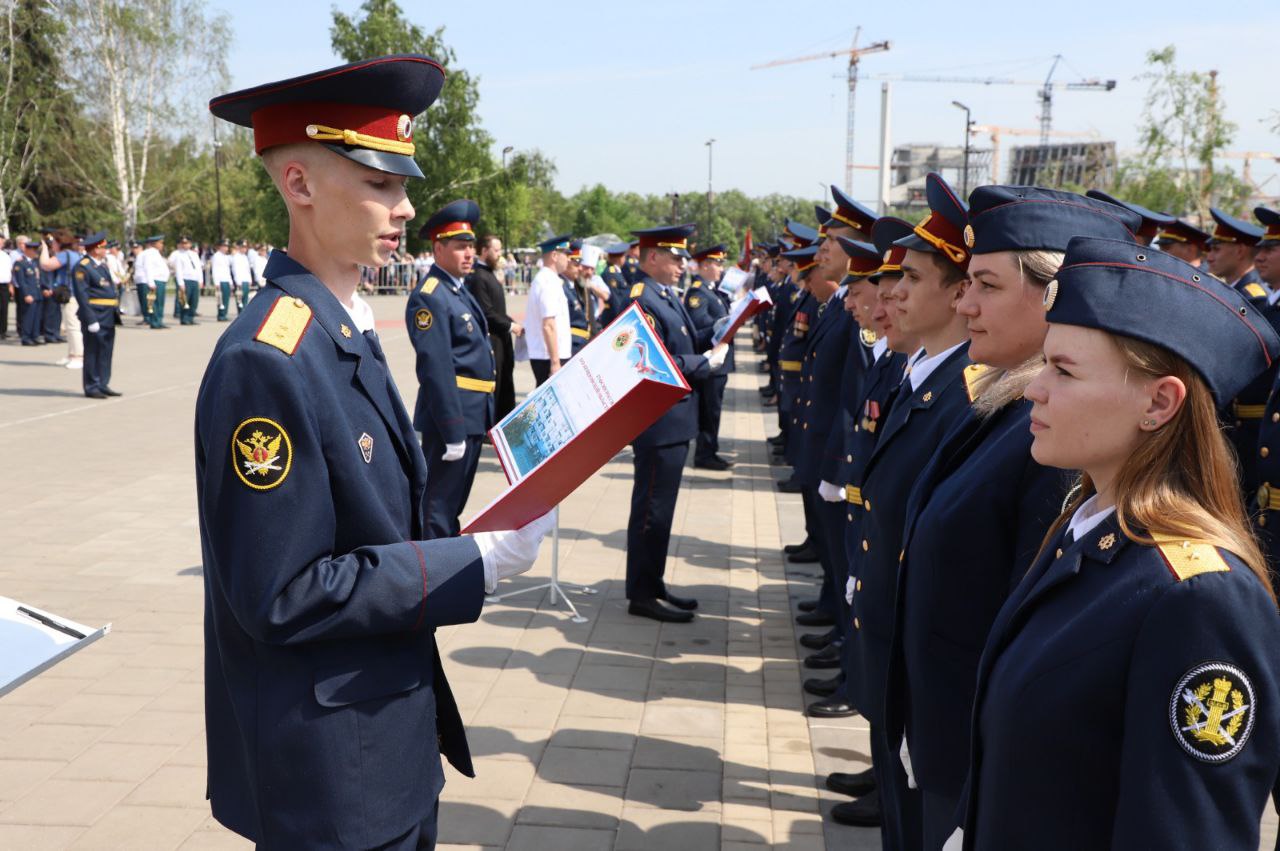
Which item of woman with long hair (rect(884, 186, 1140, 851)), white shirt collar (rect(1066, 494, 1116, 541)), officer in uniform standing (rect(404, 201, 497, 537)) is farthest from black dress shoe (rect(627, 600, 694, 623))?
white shirt collar (rect(1066, 494, 1116, 541))

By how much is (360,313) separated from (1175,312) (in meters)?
1.75

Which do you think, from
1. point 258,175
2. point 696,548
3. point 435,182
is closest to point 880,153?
point 435,182

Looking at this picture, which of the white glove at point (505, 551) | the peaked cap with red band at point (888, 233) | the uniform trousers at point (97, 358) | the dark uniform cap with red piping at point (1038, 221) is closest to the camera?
the white glove at point (505, 551)

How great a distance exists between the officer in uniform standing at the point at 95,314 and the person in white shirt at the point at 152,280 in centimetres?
931

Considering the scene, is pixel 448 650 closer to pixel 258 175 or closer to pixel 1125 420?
pixel 1125 420

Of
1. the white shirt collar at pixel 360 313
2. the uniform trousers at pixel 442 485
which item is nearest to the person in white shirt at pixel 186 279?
the uniform trousers at pixel 442 485

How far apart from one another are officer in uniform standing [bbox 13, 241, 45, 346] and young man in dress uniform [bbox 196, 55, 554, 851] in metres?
21.3

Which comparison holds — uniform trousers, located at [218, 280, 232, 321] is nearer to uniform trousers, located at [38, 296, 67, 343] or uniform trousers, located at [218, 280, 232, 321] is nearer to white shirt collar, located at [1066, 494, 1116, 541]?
uniform trousers, located at [38, 296, 67, 343]

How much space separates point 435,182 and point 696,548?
54.9 metres

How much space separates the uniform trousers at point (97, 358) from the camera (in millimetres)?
14359

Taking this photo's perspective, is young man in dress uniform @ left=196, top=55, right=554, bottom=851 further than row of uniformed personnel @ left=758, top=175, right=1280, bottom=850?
Yes

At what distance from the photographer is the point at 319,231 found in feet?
7.53

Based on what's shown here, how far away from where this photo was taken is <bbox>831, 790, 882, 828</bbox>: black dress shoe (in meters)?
4.24

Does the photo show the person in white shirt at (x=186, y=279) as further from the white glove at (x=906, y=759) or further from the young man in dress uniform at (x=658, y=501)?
the white glove at (x=906, y=759)
